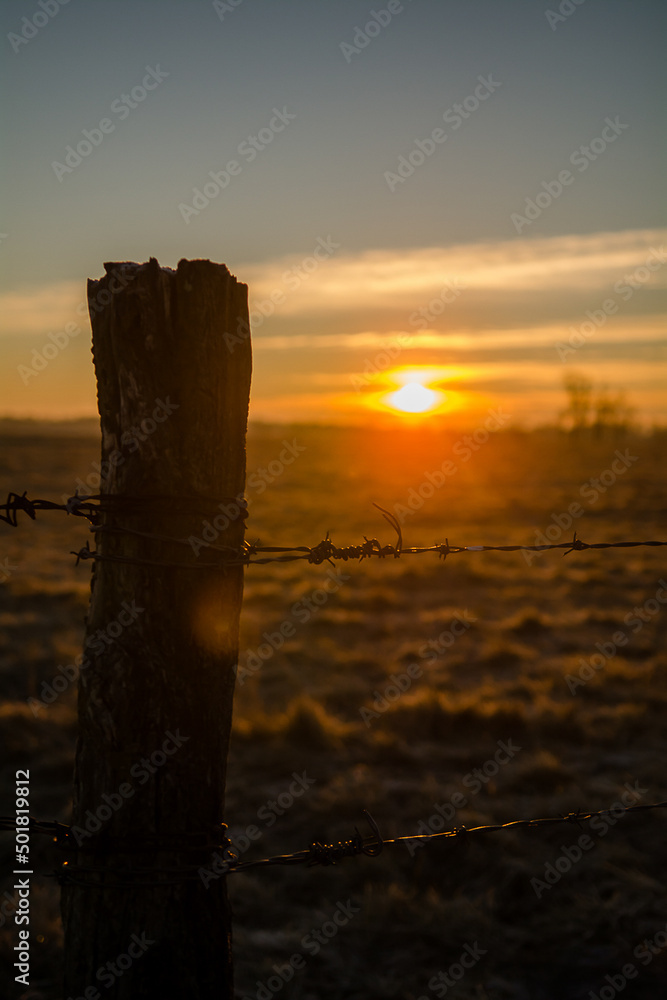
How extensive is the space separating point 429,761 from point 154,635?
4.95 metres

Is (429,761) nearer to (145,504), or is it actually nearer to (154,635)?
(154,635)

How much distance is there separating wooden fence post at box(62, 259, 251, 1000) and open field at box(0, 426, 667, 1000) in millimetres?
2183

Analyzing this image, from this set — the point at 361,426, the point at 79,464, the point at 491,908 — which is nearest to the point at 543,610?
the point at 491,908

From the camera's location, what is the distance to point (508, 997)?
11.8 feet

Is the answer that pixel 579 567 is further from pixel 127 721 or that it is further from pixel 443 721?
pixel 127 721

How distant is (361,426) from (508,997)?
128279 millimetres

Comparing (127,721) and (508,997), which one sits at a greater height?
(127,721)

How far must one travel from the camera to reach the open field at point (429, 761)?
392 centimetres

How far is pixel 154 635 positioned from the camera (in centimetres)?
188

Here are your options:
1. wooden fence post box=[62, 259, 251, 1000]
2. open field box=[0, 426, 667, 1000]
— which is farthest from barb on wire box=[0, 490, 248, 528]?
open field box=[0, 426, 667, 1000]

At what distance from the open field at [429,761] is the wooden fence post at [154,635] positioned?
218 cm

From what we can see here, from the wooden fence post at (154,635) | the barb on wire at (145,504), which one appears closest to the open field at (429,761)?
the wooden fence post at (154,635)

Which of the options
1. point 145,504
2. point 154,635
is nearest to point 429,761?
point 154,635

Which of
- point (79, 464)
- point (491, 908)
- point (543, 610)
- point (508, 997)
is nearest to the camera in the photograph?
point (508, 997)
